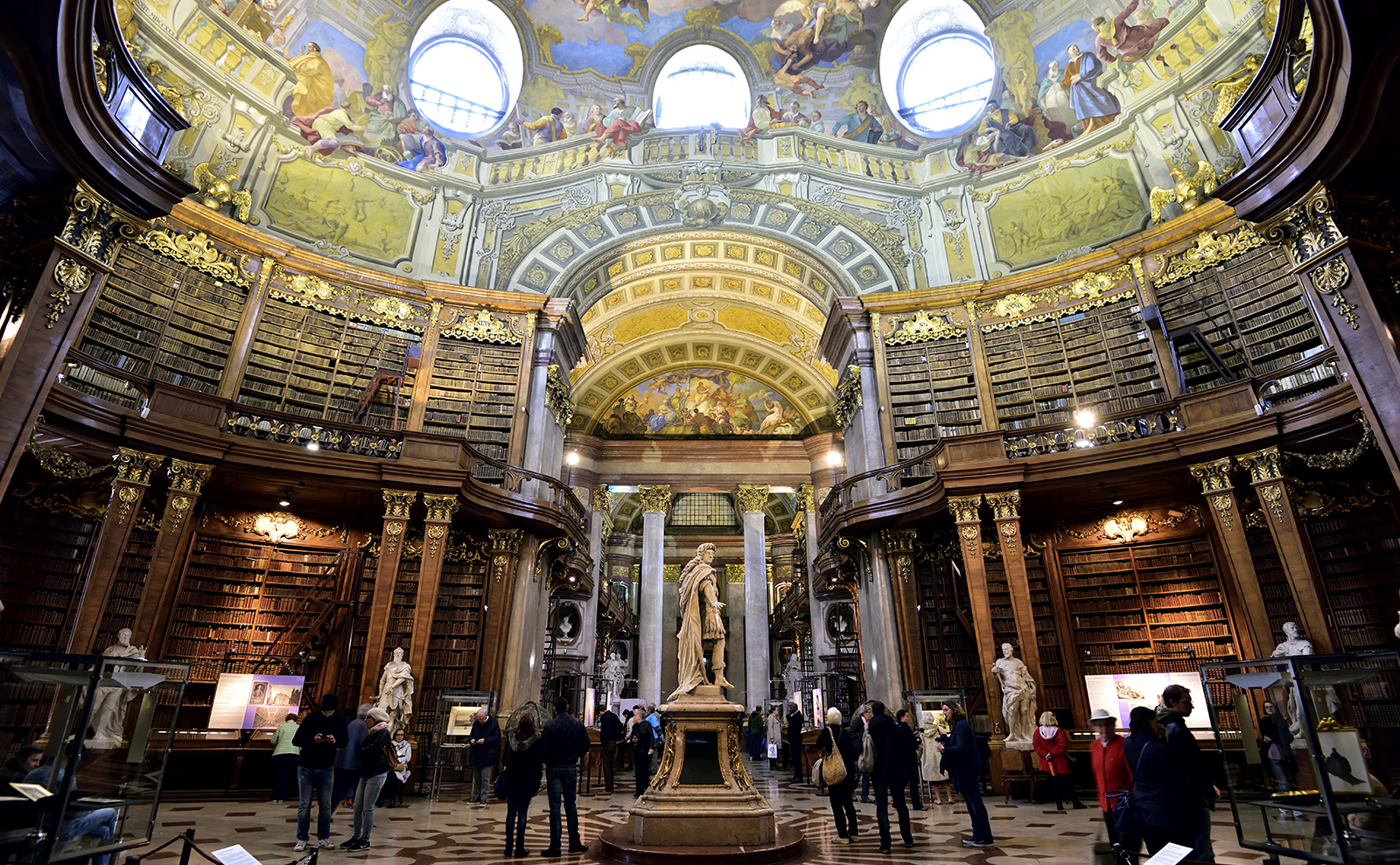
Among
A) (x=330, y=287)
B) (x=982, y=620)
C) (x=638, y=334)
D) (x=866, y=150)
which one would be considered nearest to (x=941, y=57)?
(x=866, y=150)

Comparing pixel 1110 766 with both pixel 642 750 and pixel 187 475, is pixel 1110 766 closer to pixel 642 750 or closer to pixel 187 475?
pixel 642 750

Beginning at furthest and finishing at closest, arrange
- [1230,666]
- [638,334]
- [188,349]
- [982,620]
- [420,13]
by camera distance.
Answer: [638,334], [420,13], [188,349], [982,620], [1230,666]

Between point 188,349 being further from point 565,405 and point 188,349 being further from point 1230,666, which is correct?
point 1230,666

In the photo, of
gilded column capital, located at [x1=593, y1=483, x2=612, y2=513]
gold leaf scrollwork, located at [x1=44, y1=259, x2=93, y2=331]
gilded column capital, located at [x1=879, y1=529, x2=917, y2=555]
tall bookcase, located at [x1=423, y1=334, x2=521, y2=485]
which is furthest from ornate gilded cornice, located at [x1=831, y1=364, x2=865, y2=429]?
gold leaf scrollwork, located at [x1=44, y1=259, x2=93, y2=331]

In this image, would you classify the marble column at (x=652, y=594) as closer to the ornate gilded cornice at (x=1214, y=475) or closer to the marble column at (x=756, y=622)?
the marble column at (x=756, y=622)

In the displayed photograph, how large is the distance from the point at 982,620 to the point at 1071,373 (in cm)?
494

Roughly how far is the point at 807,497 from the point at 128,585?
16.3 metres

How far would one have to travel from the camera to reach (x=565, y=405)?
52.5ft

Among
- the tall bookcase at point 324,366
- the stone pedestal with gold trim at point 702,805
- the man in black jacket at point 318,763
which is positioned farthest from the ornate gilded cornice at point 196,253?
the stone pedestal with gold trim at point 702,805

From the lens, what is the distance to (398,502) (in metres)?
10.9

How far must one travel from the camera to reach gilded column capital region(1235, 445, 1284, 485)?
29.6 ft

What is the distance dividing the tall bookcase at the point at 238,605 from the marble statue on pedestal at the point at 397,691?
224cm

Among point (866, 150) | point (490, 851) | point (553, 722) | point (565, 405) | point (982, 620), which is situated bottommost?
point (490, 851)

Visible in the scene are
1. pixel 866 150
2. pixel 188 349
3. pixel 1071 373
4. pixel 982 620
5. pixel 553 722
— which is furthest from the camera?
pixel 866 150
